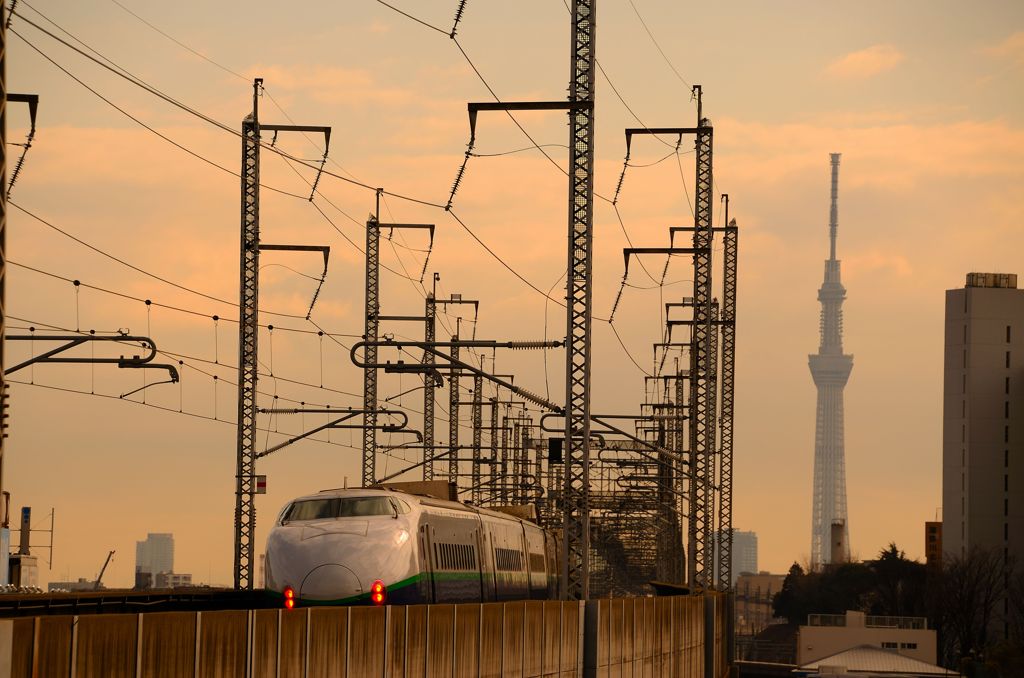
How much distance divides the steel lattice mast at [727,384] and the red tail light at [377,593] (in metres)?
39.2

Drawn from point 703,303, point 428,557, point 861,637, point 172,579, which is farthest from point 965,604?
point 428,557

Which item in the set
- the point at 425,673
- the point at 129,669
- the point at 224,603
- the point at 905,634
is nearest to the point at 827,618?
the point at 905,634

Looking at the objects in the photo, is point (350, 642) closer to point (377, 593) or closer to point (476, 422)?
point (377, 593)

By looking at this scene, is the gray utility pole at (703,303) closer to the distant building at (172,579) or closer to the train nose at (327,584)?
the train nose at (327,584)

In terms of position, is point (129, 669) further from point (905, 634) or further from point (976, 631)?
point (976, 631)

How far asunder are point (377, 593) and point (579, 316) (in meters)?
7.10

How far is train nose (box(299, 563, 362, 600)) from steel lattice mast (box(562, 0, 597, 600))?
15.5 feet

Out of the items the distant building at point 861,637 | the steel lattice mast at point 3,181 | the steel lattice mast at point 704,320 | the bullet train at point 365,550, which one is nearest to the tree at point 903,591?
the distant building at point 861,637

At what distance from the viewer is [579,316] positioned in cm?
3844

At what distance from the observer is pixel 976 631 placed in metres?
170

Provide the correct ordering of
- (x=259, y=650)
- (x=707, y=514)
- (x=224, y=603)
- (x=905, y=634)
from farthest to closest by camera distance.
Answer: (x=905, y=634) → (x=707, y=514) → (x=224, y=603) → (x=259, y=650)

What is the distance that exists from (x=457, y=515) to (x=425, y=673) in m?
12.7

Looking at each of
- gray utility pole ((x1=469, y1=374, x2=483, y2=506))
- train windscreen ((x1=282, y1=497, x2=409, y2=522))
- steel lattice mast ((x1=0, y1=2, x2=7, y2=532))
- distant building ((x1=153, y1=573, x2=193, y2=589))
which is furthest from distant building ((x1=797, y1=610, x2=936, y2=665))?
steel lattice mast ((x1=0, y1=2, x2=7, y2=532))

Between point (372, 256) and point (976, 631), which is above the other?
point (372, 256)
